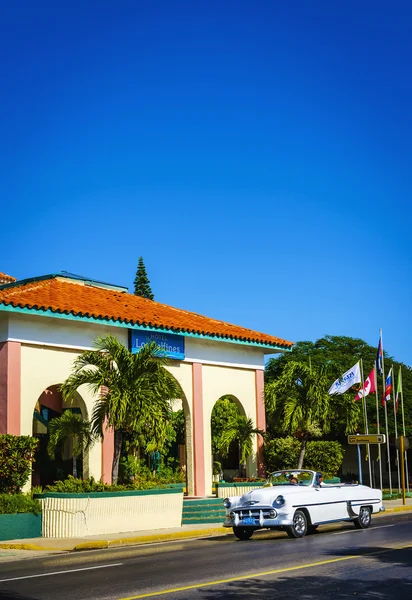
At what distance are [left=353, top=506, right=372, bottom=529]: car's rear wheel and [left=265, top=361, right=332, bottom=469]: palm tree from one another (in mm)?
6871

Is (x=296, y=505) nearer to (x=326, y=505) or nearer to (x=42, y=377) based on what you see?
(x=326, y=505)

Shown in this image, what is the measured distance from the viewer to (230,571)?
1204 cm

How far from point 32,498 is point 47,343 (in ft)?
14.9

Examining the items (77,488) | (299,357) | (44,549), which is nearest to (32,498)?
(77,488)

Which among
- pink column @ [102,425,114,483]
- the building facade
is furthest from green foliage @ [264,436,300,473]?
pink column @ [102,425,114,483]

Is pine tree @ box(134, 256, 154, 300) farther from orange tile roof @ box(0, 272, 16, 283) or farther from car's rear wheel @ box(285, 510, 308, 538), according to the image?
car's rear wheel @ box(285, 510, 308, 538)

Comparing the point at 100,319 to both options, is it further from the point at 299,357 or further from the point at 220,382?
the point at 299,357

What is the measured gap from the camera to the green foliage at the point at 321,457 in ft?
97.2

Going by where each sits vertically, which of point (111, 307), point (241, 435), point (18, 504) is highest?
point (111, 307)

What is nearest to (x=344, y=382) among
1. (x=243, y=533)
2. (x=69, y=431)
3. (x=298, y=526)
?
(x=69, y=431)

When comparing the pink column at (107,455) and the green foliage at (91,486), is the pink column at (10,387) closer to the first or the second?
the green foliage at (91,486)

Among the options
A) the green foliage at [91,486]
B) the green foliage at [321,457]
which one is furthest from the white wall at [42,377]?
the green foliage at [321,457]

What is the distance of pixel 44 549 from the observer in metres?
17.2

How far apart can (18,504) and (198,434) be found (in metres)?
8.49
